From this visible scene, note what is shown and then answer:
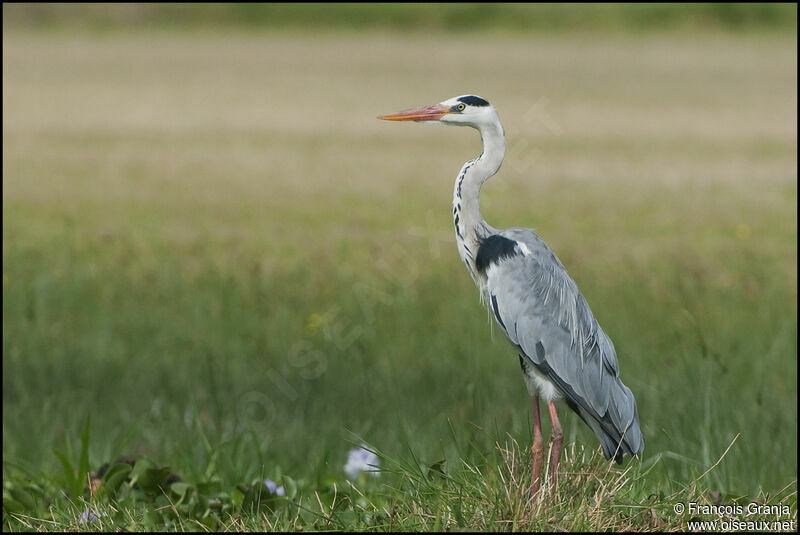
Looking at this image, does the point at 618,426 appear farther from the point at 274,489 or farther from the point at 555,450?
the point at 274,489

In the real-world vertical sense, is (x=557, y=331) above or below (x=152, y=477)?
above

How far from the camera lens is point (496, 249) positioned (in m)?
3.67

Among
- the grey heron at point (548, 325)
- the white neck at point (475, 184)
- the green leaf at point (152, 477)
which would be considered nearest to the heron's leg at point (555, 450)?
the grey heron at point (548, 325)

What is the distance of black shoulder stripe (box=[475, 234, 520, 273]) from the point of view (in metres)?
3.67

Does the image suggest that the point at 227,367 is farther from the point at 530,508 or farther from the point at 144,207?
the point at 144,207

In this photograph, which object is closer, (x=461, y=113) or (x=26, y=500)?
(x=461, y=113)

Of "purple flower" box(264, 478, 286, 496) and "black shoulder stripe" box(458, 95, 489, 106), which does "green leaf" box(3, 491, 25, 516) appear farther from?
"black shoulder stripe" box(458, 95, 489, 106)

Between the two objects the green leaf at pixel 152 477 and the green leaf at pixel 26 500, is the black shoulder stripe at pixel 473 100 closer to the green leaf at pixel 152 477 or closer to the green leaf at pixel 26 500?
the green leaf at pixel 152 477

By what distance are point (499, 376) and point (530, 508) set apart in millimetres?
3261

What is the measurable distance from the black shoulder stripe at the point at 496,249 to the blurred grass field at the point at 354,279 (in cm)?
66

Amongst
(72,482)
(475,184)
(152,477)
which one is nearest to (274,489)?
(152,477)

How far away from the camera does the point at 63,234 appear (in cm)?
956

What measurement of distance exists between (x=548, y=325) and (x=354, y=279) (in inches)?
193

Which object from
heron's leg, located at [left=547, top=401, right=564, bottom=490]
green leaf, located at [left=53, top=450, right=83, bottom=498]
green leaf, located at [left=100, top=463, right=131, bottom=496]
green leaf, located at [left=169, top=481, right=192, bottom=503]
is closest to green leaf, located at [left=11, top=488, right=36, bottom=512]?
green leaf, located at [left=53, top=450, right=83, bottom=498]
